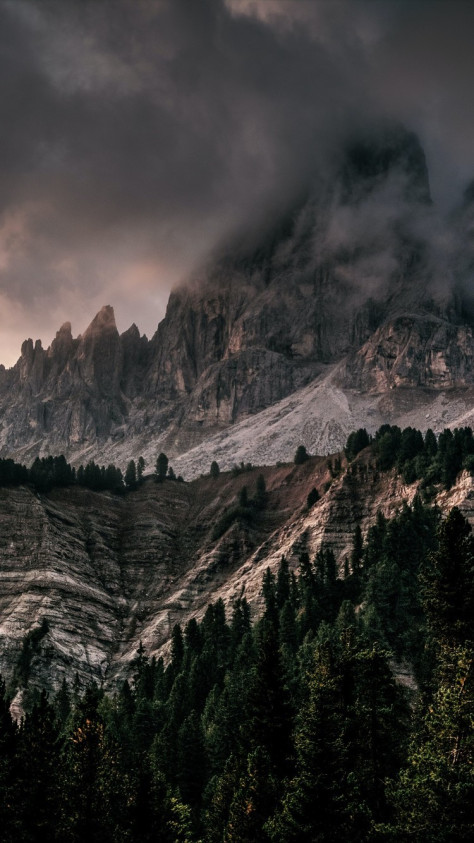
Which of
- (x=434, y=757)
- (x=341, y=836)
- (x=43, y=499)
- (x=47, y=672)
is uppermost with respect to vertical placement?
(x=43, y=499)

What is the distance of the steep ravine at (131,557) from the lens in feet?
430

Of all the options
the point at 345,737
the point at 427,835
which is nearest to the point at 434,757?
the point at 427,835

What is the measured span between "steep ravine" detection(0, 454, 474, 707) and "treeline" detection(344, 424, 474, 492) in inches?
129

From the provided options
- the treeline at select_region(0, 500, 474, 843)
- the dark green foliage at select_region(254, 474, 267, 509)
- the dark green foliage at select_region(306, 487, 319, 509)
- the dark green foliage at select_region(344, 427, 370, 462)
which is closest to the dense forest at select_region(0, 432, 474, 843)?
the treeline at select_region(0, 500, 474, 843)

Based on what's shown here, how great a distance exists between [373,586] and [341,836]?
67073 mm

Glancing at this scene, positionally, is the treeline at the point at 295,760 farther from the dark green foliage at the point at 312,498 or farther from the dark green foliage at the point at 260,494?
the dark green foliage at the point at 260,494

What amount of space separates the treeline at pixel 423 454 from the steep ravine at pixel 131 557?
10.7 ft

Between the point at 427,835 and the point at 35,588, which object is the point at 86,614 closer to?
the point at 35,588

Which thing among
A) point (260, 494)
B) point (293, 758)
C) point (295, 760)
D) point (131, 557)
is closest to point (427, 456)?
point (260, 494)

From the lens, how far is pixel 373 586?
9650 centimetres

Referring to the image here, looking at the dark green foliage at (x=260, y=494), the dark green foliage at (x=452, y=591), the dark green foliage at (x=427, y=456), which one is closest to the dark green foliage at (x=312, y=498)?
the dark green foliage at (x=427, y=456)

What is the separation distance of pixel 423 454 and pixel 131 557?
7277 cm

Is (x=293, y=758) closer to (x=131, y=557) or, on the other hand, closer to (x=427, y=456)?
Answer: (x=427, y=456)

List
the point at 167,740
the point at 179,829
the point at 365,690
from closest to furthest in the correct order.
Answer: the point at 179,829, the point at 365,690, the point at 167,740
